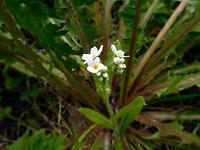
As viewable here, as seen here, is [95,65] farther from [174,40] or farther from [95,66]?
[174,40]

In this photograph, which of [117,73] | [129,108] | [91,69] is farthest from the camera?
[117,73]

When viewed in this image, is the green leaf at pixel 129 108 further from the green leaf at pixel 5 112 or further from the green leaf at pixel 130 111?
the green leaf at pixel 5 112

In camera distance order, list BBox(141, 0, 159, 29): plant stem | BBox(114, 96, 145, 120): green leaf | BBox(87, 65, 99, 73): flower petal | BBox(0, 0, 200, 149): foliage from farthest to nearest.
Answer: BBox(141, 0, 159, 29): plant stem, BBox(0, 0, 200, 149): foliage, BBox(114, 96, 145, 120): green leaf, BBox(87, 65, 99, 73): flower petal

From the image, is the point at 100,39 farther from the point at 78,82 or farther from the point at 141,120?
the point at 141,120

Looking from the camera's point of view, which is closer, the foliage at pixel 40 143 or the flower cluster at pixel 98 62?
the flower cluster at pixel 98 62

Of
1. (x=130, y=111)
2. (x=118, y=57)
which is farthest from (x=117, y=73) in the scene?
(x=118, y=57)

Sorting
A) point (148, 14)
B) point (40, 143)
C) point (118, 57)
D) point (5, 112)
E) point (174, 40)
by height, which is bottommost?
point (40, 143)

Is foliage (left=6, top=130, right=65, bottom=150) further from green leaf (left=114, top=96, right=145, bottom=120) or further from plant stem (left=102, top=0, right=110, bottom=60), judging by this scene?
plant stem (left=102, top=0, right=110, bottom=60)

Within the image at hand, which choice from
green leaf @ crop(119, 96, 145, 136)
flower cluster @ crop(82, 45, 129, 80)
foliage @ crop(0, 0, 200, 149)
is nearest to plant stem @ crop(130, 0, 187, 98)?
foliage @ crop(0, 0, 200, 149)

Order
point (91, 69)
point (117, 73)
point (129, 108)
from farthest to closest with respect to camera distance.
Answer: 1. point (117, 73)
2. point (129, 108)
3. point (91, 69)

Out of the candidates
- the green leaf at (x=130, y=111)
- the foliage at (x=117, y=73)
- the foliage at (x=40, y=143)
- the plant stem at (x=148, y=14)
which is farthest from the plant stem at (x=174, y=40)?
the foliage at (x=40, y=143)
